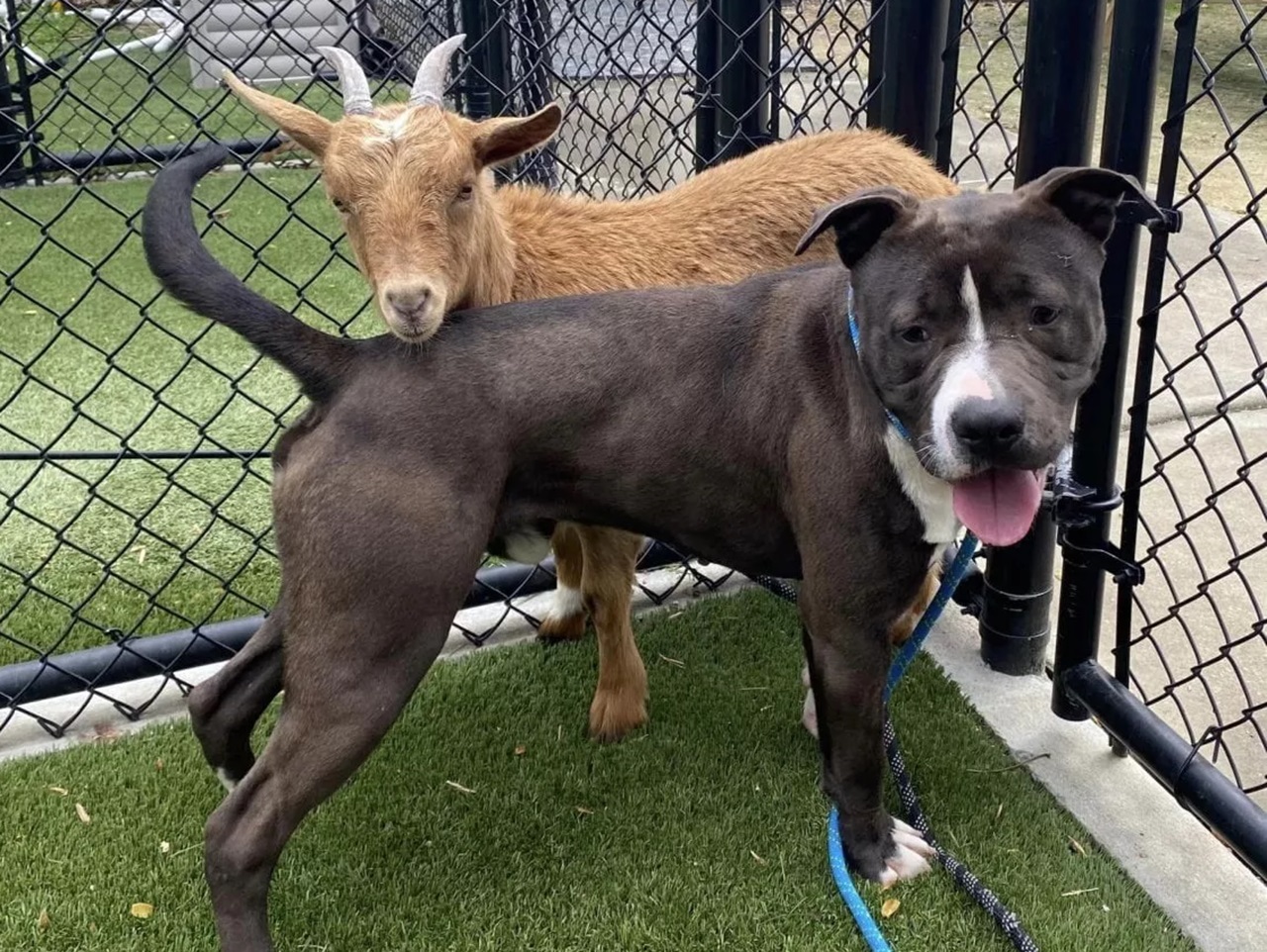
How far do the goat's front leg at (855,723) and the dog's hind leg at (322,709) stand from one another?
752mm

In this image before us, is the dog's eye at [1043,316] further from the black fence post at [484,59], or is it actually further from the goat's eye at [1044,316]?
the black fence post at [484,59]

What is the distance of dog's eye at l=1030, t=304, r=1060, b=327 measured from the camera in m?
2.09

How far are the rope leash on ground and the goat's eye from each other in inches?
25.9

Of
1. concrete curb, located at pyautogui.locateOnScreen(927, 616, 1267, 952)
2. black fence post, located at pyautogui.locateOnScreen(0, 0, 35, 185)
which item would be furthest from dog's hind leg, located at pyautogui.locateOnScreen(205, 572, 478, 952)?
black fence post, located at pyautogui.locateOnScreen(0, 0, 35, 185)

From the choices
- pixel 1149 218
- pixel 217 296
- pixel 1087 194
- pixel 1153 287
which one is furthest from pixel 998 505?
pixel 217 296

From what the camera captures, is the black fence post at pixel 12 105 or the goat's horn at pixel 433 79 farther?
the black fence post at pixel 12 105

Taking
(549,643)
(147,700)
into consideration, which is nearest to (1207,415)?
(549,643)

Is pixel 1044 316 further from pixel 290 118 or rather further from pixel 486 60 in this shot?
pixel 486 60

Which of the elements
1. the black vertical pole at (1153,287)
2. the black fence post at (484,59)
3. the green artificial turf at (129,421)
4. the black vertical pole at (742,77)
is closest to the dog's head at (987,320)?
the black vertical pole at (1153,287)

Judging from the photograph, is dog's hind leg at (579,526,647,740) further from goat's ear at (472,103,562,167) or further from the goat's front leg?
goat's ear at (472,103,562,167)

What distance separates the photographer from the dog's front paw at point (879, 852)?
2.71 metres

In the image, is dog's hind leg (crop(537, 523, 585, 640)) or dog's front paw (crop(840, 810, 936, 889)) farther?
dog's hind leg (crop(537, 523, 585, 640))

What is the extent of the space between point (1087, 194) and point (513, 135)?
1.34 m

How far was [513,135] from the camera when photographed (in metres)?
2.87
